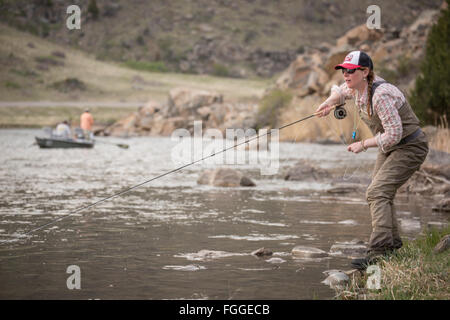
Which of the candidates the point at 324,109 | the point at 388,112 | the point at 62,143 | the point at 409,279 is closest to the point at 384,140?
the point at 388,112

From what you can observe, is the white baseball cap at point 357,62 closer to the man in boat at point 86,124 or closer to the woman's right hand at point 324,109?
the woman's right hand at point 324,109

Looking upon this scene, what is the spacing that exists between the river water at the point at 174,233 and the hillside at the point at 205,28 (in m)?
74.1

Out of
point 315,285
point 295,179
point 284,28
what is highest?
point 284,28

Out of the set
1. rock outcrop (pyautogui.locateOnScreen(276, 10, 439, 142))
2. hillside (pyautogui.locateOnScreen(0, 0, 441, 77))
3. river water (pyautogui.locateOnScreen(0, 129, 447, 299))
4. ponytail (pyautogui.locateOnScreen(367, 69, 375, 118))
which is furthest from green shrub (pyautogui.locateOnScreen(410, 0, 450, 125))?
hillside (pyautogui.locateOnScreen(0, 0, 441, 77))

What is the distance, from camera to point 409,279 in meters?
6.31

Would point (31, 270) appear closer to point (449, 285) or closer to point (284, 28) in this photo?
point (449, 285)

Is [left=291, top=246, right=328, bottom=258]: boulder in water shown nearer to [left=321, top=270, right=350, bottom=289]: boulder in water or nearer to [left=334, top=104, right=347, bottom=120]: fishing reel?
[left=321, top=270, right=350, bottom=289]: boulder in water

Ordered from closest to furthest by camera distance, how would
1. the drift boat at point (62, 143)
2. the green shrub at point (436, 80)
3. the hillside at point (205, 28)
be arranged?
the green shrub at point (436, 80)
the drift boat at point (62, 143)
the hillside at point (205, 28)

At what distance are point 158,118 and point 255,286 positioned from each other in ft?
145

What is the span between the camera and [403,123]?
7059mm

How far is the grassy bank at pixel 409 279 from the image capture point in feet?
19.7

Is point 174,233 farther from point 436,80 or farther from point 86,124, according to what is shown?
point 86,124

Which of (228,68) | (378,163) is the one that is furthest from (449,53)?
(228,68)

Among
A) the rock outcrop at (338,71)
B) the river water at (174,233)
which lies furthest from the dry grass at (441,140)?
the rock outcrop at (338,71)
